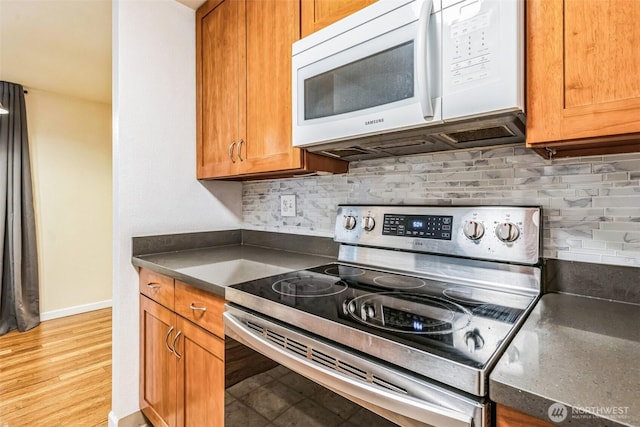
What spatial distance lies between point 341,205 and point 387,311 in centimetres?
72

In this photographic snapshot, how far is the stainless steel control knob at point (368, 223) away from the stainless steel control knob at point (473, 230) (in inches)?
14.8

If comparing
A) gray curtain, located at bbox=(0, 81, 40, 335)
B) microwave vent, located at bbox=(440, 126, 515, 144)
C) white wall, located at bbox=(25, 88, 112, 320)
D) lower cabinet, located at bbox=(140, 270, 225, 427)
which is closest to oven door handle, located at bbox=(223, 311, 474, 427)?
lower cabinet, located at bbox=(140, 270, 225, 427)

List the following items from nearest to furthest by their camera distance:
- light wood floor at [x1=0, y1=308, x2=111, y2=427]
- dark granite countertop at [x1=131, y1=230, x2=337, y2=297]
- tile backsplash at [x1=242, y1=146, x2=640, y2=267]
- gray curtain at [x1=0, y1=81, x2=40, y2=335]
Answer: tile backsplash at [x1=242, y1=146, x2=640, y2=267] < dark granite countertop at [x1=131, y1=230, x2=337, y2=297] < light wood floor at [x1=0, y1=308, x2=111, y2=427] < gray curtain at [x1=0, y1=81, x2=40, y2=335]

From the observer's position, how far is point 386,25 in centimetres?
99

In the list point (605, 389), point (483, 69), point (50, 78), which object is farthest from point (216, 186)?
point (50, 78)

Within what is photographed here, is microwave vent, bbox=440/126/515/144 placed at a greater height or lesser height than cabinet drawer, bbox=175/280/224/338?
greater

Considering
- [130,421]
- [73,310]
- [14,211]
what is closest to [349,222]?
[130,421]

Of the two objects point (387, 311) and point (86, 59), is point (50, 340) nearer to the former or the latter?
point (86, 59)

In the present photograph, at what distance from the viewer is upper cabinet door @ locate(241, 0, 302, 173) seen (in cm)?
137

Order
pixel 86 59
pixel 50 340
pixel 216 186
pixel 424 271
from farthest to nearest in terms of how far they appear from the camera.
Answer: pixel 50 340 → pixel 86 59 → pixel 216 186 → pixel 424 271

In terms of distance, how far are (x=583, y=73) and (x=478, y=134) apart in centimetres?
30

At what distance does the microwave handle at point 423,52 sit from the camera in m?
0.88

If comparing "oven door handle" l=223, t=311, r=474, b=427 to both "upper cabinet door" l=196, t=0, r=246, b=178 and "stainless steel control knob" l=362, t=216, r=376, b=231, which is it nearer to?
"stainless steel control knob" l=362, t=216, r=376, b=231

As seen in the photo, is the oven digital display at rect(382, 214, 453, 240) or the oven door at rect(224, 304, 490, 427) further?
the oven digital display at rect(382, 214, 453, 240)
